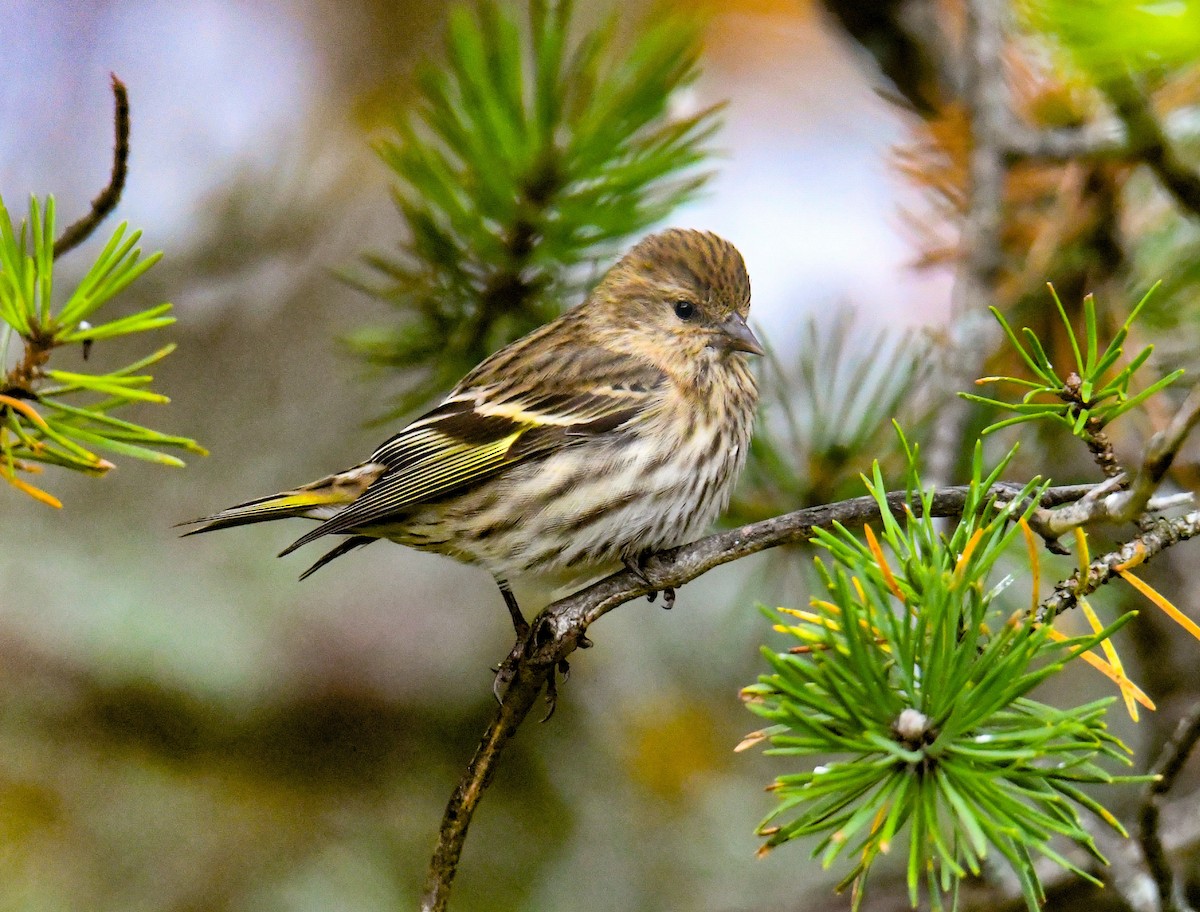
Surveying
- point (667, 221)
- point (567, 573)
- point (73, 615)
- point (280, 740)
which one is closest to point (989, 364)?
point (667, 221)

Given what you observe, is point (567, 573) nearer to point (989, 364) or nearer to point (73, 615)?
point (989, 364)

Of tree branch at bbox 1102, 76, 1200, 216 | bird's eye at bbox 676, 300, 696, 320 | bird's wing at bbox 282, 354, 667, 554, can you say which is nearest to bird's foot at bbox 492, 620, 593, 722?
bird's wing at bbox 282, 354, 667, 554

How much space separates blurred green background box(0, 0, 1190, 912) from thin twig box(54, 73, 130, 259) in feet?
2.72

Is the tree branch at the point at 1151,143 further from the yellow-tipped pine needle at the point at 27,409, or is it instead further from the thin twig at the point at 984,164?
the yellow-tipped pine needle at the point at 27,409

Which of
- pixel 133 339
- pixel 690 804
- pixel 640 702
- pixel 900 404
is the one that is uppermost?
pixel 133 339

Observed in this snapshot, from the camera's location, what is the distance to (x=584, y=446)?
7.72 feet

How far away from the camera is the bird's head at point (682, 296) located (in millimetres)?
2508

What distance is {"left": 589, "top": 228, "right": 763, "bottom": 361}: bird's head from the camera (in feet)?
8.23

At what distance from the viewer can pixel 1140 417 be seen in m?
2.36

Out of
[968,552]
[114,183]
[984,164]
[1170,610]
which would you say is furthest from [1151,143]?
[114,183]

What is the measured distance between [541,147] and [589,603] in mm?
844

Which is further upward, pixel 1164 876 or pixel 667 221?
pixel 667 221

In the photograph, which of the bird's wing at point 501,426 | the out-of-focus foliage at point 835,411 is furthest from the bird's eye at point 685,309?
the out-of-focus foliage at point 835,411

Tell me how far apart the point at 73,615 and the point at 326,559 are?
35.3 inches
